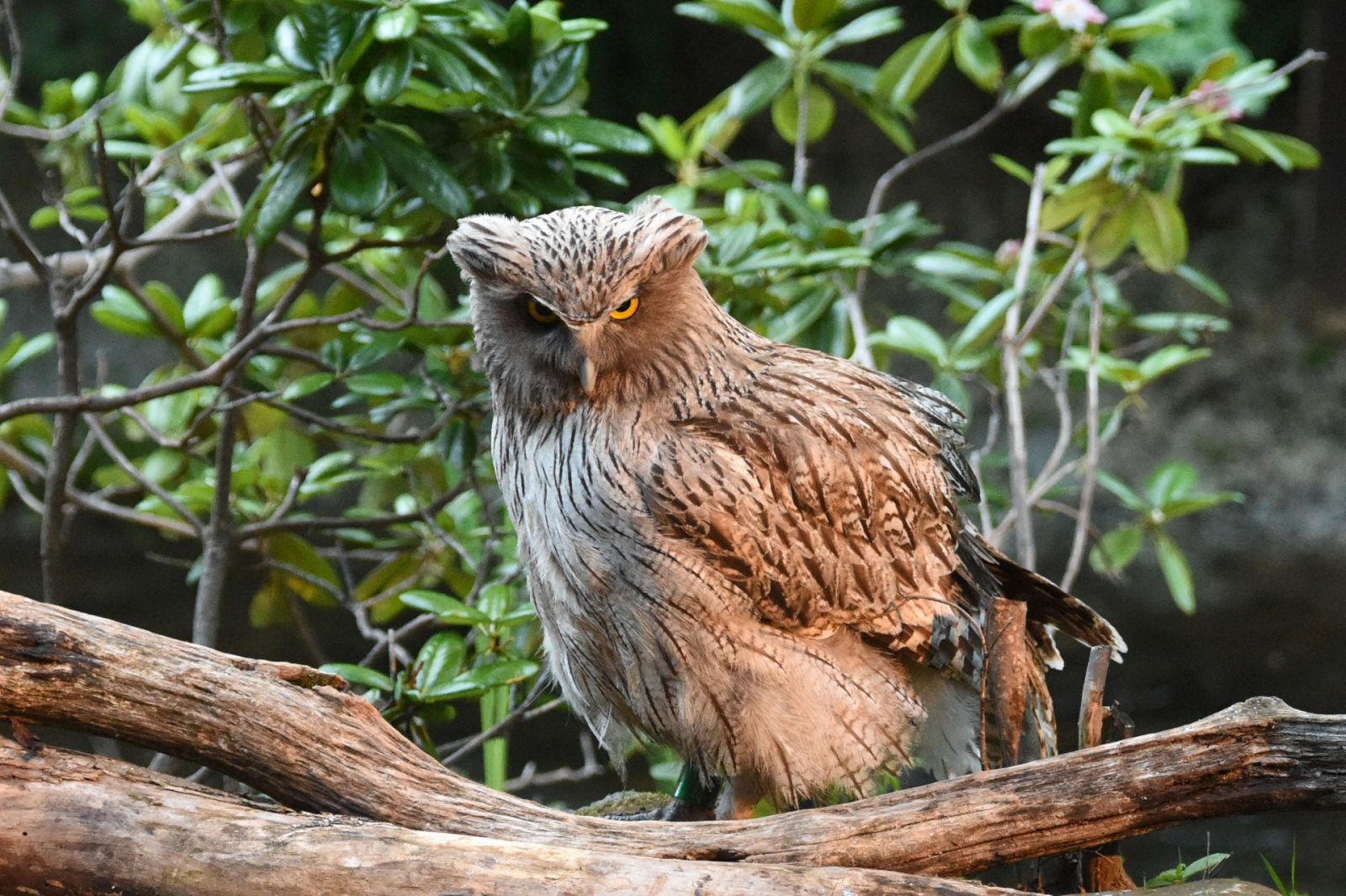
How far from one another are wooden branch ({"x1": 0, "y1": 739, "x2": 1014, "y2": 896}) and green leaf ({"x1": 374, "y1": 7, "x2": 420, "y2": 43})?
3.79 ft

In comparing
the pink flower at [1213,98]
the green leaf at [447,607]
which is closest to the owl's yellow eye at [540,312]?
the green leaf at [447,607]

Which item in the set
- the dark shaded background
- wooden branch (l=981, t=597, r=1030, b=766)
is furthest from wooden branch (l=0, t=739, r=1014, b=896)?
the dark shaded background

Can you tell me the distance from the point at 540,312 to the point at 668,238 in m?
0.20

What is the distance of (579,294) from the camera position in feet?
5.43

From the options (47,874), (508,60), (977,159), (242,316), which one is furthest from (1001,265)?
(977,159)

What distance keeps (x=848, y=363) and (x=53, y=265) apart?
1656mm

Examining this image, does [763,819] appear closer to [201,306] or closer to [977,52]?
[201,306]

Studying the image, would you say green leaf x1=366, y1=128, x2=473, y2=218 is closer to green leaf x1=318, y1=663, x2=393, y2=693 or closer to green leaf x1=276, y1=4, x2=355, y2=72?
green leaf x1=276, y1=4, x2=355, y2=72

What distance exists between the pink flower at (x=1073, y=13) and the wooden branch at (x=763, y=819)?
1.80 m

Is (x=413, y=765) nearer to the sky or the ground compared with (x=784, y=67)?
nearer to the ground

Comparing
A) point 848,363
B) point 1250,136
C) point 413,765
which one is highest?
point 1250,136

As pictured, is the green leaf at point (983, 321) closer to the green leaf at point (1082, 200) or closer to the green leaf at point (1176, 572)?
the green leaf at point (1082, 200)

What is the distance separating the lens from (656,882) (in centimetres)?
141

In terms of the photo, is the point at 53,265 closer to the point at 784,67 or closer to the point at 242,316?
the point at 242,316
